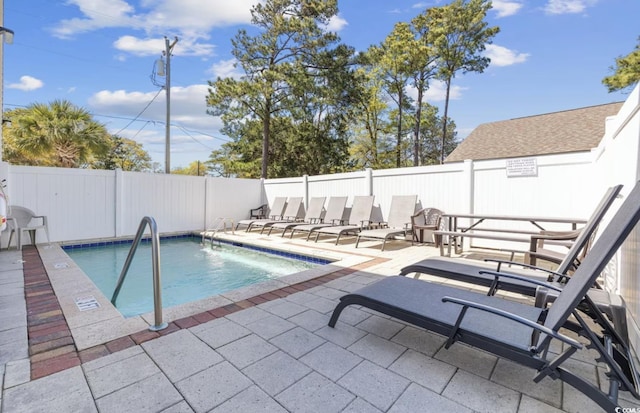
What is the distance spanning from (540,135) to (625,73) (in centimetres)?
364

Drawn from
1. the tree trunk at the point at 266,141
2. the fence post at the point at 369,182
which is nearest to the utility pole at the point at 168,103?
the tree trunk at the point at 266,141

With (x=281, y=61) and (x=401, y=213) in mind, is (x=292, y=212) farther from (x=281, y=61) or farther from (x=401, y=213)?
(x=281, y=61)

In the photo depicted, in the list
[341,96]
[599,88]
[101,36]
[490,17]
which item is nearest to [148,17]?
[101,36]

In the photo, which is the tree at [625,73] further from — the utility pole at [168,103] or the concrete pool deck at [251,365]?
the utility pole at [168,103]

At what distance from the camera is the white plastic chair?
602 cm

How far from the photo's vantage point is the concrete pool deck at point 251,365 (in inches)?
64.8

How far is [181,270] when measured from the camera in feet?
20.0

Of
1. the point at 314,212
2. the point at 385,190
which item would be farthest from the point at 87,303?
the point at 385,190

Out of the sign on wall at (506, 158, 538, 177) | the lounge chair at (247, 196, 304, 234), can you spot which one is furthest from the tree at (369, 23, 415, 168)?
the sign on wall at (506, 158, 538, 177)

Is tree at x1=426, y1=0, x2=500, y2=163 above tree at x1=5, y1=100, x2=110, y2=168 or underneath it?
above

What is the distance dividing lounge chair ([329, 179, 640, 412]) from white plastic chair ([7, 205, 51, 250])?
719 cm

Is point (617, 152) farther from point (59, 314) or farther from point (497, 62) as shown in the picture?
point (497, 62)

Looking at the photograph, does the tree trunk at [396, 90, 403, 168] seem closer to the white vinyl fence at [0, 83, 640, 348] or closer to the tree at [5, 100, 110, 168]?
the white vinyl fence at [0, 83, 640, 348]

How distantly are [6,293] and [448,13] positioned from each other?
22051 millimetres
